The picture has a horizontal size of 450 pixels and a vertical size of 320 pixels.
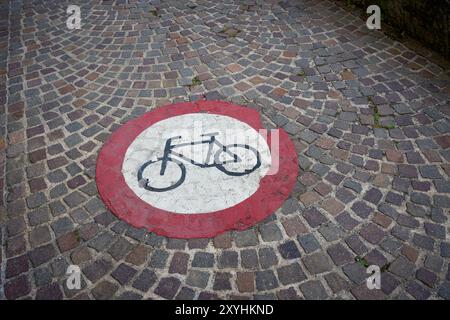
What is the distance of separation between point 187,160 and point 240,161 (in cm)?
61

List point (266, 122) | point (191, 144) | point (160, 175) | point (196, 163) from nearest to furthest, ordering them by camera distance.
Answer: point (160, 175) < point (196, 163) < point (191, 144) < point (266, 122)

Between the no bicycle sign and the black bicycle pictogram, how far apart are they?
0.04 ft

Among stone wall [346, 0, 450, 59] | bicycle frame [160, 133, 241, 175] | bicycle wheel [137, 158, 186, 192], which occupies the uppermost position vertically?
stone wall [346, 0, 450, 59]

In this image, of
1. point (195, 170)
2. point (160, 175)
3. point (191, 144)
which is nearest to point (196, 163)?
point (195, 170)

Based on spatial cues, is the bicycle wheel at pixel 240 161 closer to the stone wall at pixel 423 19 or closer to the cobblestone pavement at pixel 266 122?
the cobblestone pavement at pixel 266 122

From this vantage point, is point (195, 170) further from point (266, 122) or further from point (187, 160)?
point (266, 122)

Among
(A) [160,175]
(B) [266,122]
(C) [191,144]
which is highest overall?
(B) [266,122]

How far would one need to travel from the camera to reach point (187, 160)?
3934 millimetres

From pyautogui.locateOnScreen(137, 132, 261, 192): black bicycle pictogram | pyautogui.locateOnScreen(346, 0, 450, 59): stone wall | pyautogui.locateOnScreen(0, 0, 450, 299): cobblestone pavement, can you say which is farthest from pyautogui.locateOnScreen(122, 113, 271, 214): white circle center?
pyautogui.locateOnScreen(346, 0, 450, 59): stone wall

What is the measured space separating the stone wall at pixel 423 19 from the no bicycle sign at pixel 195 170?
10.3 feet

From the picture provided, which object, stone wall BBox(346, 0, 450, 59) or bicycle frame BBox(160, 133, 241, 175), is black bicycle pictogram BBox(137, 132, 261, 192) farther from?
stone wall BBox(346, 0, 450, 59)

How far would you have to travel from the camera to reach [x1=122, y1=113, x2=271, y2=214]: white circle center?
360 cm

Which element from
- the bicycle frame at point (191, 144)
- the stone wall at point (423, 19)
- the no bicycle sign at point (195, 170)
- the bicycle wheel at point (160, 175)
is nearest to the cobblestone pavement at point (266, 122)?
the no bicycle sign at point (195, 170)
